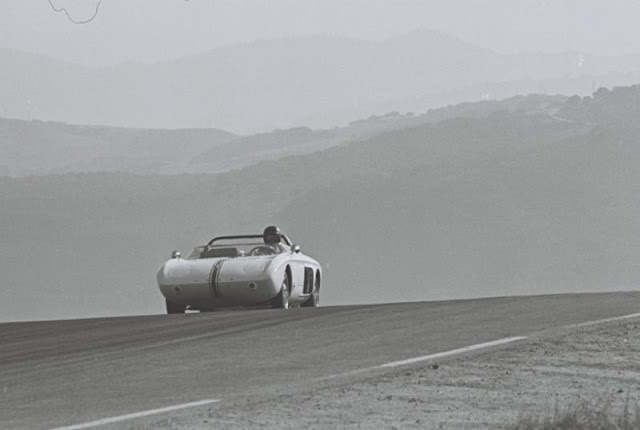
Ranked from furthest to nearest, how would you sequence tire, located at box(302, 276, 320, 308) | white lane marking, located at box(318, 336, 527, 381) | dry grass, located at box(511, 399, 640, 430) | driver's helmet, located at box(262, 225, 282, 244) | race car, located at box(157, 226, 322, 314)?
tire, located at box(302, 276, 320, 308), driver's helmet, located at box(262, 225, 282, 244), race car, located at box(157, 226, 322, 314), white lane marking, located at box(318, 336, 527, 381), dry grass, located at box(511, 399, 640, 430)

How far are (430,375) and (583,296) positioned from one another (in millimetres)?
9275

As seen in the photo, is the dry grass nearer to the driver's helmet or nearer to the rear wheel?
the driver's helmet

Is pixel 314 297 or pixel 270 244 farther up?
pixel 270 244

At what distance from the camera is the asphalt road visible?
952 cm

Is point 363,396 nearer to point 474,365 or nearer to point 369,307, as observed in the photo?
point 474,365

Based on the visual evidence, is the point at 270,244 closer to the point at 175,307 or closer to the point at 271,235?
the point at 271,235

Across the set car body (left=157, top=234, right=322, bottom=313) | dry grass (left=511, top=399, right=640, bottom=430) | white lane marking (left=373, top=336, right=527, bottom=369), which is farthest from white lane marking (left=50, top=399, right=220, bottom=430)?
car body (left=157, top=234, right=322, bottom=313)

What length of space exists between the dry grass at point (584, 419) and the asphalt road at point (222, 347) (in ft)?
6.96

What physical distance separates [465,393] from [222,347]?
3960 millimetres

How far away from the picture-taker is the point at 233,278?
2073cm

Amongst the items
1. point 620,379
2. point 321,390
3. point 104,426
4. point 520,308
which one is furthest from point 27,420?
point 520,308

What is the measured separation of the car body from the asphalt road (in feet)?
8.03

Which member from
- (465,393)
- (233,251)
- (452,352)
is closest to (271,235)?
(233,251)

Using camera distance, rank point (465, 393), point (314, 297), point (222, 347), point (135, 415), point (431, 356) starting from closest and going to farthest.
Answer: point (135, 415), point (465, 393), point (431, 356), point (222, 347), point (314, 297)
